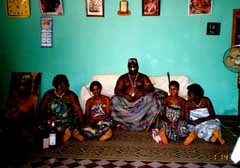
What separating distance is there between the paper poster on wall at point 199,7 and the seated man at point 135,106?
1.24 m

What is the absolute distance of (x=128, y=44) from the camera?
5.36m

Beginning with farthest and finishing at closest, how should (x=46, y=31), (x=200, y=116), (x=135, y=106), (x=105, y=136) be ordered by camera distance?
(x=46, y=31) < (x=135, y=106) < (x=200, y=116) < (x=105, y=136)

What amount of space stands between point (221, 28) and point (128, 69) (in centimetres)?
164

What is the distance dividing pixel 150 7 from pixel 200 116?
1.93 metres

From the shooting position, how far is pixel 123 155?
3873 mm

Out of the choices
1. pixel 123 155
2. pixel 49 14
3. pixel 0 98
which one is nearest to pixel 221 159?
pixel 123 155

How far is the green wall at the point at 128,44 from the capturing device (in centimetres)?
523

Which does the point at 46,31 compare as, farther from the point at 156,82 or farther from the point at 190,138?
the point at 190,138

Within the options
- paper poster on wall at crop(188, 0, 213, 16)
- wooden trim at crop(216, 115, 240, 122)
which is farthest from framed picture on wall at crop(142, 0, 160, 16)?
wooden trim at crop(216, 115, 240, 122)

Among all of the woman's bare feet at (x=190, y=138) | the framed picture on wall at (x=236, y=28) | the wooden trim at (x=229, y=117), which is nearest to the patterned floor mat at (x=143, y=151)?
the woman's bare feet at (x=190, y=138)

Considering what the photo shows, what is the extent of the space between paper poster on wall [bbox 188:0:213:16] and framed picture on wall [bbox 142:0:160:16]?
51 cm

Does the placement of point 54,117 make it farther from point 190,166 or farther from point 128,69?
point 190,166

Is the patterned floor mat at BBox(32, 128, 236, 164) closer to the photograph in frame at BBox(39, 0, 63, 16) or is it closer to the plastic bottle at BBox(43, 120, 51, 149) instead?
the plastic bottle at BBox(43, 120, 51, 149)

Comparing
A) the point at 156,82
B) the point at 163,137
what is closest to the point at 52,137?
the point at 163,137
